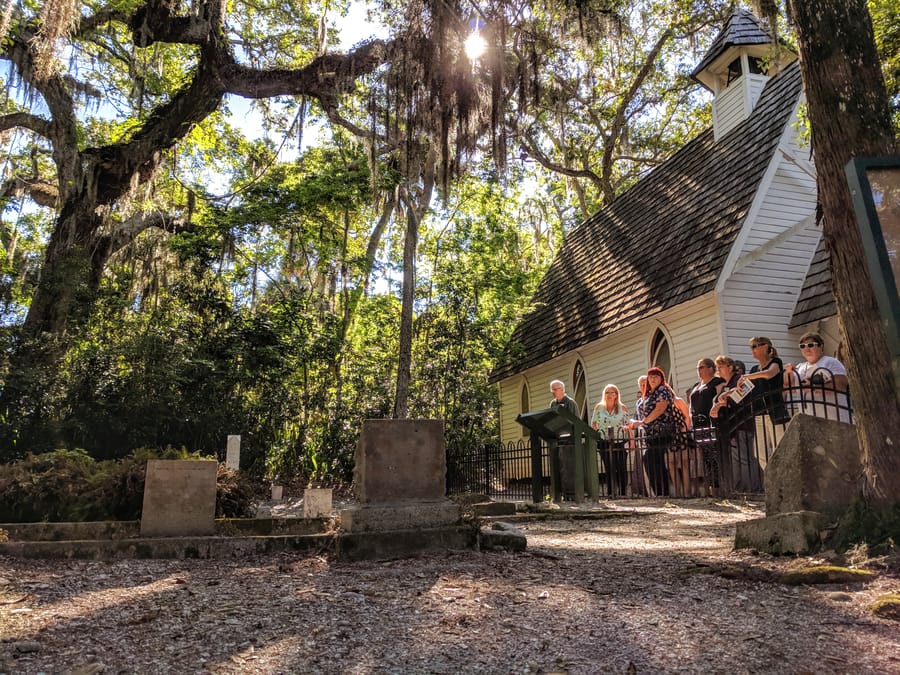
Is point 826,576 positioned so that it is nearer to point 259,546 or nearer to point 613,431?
point 259,546

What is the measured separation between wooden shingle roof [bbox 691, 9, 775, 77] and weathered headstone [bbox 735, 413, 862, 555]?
1426 centimetres

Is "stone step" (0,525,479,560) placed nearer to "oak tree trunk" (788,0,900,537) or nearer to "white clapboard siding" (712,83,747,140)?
"oak tree trunk" (788,0,900,537)

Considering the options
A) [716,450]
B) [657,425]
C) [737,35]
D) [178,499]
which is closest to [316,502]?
[178,499]

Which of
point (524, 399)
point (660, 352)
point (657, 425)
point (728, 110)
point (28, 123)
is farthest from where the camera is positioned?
point (524, 399)

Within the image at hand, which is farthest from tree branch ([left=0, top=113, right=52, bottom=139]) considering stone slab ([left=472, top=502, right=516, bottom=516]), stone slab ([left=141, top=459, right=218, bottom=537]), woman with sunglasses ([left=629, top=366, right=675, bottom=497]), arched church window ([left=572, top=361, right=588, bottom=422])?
woman with sunglasses ([left=629, top=366, right=675, bottom=497])

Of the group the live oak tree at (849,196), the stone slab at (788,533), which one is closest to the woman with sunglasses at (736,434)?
the stone slab at (788,533)

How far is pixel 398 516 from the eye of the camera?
538cm

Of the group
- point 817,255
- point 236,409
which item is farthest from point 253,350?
point 817,255

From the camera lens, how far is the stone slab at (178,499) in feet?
19.5

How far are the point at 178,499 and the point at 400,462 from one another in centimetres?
221

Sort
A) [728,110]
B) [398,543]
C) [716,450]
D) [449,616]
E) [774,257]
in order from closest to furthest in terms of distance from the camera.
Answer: [449,616] < [398,543] < [716,450] < [774,257] < [728,110]

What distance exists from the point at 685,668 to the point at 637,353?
12743 millimetres

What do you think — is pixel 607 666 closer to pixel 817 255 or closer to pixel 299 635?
pixel 299 635

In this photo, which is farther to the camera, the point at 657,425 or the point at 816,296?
the point at 816,296
